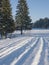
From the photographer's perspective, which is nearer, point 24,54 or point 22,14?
point 24,54

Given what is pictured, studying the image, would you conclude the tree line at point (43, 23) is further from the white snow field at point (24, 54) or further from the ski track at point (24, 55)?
the ski track at point (24, 55)

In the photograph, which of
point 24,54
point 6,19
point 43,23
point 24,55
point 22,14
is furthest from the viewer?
point 43,23

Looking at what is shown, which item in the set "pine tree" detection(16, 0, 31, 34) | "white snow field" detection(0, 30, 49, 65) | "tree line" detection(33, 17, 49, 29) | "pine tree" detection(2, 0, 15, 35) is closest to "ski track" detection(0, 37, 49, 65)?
"white snow field" detection(0, 30, 49, 65)

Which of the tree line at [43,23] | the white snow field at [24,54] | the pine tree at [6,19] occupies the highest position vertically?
the pine tree at [6,19]

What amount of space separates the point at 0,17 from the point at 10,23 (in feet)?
15.3

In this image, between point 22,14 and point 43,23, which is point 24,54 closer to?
point 22,14

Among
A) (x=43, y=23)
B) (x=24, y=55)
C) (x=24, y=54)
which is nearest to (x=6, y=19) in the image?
(x=24, y=54)

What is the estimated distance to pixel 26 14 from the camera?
6191 cm

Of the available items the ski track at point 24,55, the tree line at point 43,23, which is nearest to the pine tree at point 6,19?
the ski track at point 24,55

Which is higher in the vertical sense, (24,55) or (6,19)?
(6,19)

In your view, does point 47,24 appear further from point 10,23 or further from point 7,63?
point 7,63

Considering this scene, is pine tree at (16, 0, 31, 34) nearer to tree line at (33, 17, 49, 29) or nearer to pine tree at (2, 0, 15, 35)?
pine tree at (2, 0, 15, 35)

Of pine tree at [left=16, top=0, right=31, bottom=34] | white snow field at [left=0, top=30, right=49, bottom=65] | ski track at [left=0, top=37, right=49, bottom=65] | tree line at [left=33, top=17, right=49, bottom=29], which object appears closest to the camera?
ski track at [left=0, top=37, right=49, bottom=65]

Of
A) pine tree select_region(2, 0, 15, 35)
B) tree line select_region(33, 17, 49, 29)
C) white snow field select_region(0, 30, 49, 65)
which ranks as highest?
pine tree select_region(2, 0, 15, 35)
